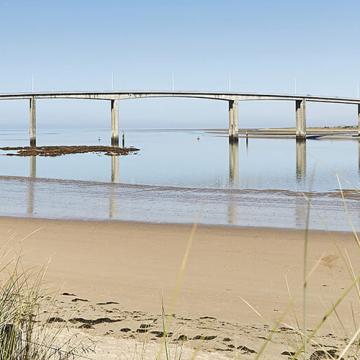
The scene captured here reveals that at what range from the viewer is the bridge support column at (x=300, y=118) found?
79.3 metres

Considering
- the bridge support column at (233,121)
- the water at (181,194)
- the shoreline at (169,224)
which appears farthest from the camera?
the bridge support column at (233,121)

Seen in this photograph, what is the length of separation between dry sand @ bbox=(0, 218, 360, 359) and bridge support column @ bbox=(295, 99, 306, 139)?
229 feet

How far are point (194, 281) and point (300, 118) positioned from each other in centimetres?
7669

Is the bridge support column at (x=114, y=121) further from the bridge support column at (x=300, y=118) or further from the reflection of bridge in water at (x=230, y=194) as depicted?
the reflection of bridge in water at (x=230, y=194)

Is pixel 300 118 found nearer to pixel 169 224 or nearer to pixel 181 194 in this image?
pixel 181 194

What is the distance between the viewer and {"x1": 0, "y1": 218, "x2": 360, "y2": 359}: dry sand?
5.17 m

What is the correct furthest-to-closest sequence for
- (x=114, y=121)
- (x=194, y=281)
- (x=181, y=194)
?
(x=114, y=121) → (x=181, y=194) → (x=194, y=281)

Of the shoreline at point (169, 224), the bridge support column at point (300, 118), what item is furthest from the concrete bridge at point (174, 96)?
the shoreline at point (169, 224)

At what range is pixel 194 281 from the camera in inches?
287

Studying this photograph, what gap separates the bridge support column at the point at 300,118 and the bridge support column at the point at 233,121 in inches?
370

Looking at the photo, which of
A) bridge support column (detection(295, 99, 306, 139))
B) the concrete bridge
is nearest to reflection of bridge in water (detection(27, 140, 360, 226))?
the concrete bridge

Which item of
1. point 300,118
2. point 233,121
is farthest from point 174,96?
point 300,118

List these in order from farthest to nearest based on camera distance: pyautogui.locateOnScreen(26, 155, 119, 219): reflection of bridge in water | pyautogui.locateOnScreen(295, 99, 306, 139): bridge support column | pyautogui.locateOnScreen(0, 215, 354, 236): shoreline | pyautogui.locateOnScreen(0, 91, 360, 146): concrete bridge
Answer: pyautogui.locateOnScreen(295, 99, 306, 139): bridge support column → pyautogui.locateOnScreen(0, 91, 360, 146): concrete bridge → pyautogui.locateOnScreen(26, 155, 119, 219): reflection of bridge in water → pyautogui.locateOnScreen(0, 215, 354, 236): shoreline

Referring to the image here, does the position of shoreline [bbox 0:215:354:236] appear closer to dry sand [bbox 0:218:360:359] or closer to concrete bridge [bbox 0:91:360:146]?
dry sand [bbox 0:218:360:359]
